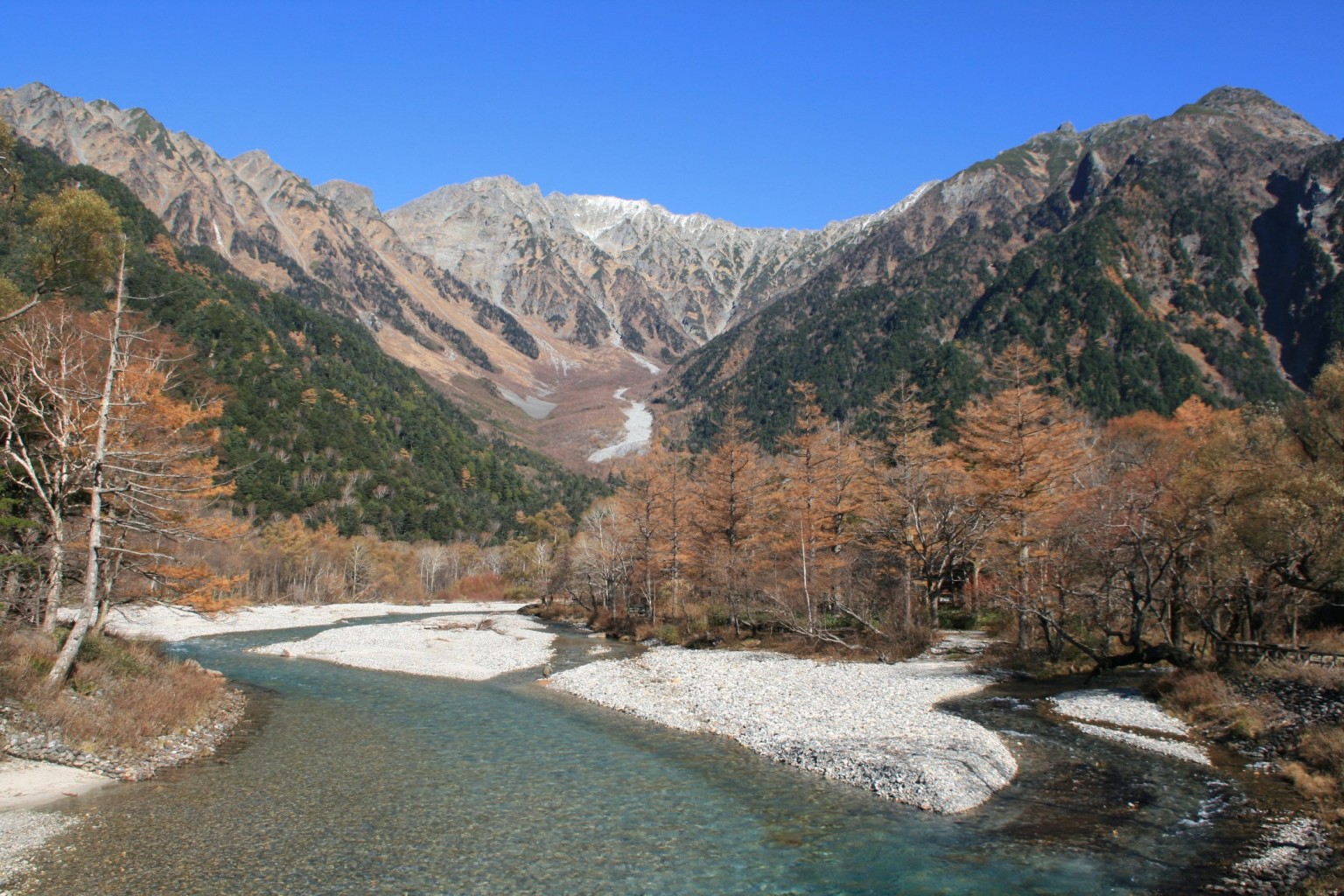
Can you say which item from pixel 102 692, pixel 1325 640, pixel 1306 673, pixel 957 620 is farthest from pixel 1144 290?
pixel 102 692

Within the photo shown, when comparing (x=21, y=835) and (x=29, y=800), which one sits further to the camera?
(x=29, y=800)

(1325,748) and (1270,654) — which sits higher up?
(1270,654)

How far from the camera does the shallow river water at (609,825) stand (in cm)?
1031

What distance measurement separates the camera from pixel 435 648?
4106 cm

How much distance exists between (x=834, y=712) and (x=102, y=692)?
1886cm

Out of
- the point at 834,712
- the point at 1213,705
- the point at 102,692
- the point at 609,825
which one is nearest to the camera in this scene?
the point at 609,825

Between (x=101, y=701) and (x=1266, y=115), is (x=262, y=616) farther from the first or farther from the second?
(x=1266, y=115)

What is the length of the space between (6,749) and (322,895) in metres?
8.91

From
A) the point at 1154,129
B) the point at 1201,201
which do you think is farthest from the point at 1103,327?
the point at 1154,129

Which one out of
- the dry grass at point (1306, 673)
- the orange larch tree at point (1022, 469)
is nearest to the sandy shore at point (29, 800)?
the dry grass at point (1306, 673)

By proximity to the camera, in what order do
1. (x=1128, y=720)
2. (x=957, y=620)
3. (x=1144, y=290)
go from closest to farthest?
(x=1128, y=720), (x=957, y=620), (x=1144, y=290)

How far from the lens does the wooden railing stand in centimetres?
1861

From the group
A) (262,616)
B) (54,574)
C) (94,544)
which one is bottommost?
(262,616)

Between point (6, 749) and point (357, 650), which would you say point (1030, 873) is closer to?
point (6, 749)
